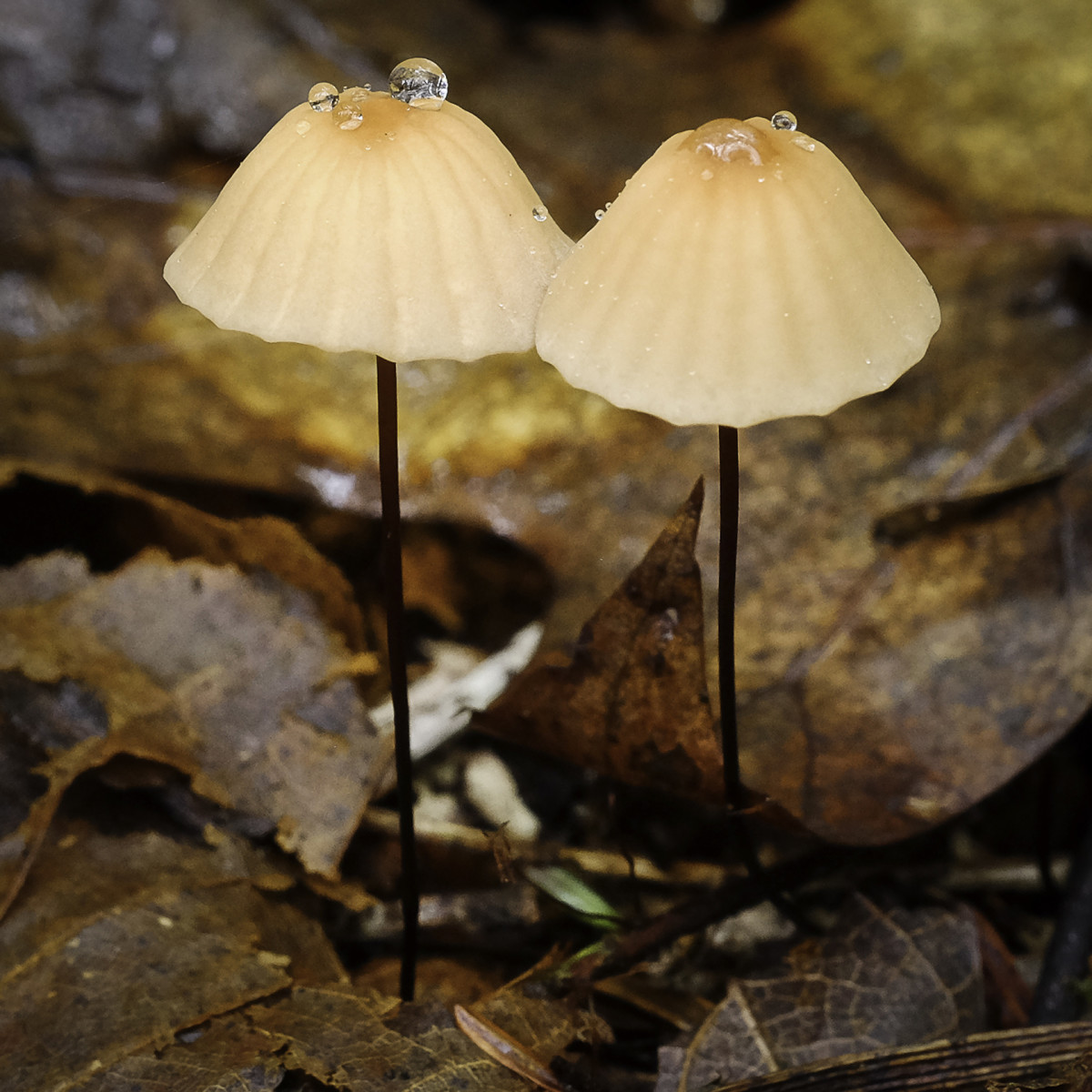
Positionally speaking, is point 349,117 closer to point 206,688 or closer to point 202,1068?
point 206,688

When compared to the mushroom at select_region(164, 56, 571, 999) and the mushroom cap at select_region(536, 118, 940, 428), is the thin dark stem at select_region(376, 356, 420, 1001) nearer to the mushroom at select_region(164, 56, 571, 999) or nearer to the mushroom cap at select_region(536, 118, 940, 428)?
the mushroom at select_region(164, 56, 571, 999)

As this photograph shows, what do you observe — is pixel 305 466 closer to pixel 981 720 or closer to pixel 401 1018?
pixel 401 1018

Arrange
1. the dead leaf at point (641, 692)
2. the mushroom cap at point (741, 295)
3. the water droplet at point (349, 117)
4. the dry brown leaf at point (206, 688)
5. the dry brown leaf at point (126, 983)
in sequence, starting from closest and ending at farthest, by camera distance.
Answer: the mushroom cap at point (741, 295)
the water droplet at point (349, 117)
the dry brown leaf at point (126, 983)
the dead leaf at point (641, 692)
the dry brown leaf at point (206, 688)

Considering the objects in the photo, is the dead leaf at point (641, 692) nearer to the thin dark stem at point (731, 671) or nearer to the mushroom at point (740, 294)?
the thin dark stem at point (731, 671)

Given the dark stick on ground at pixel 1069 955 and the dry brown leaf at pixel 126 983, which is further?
the dark stick on ground at pixel 1069 955

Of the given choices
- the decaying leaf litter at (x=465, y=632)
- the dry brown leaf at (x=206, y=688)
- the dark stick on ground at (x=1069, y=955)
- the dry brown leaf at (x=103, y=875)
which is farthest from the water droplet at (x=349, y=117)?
the dark stick on ground at (x=1069, y=955)

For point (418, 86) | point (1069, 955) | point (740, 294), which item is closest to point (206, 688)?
point (418, 86)
